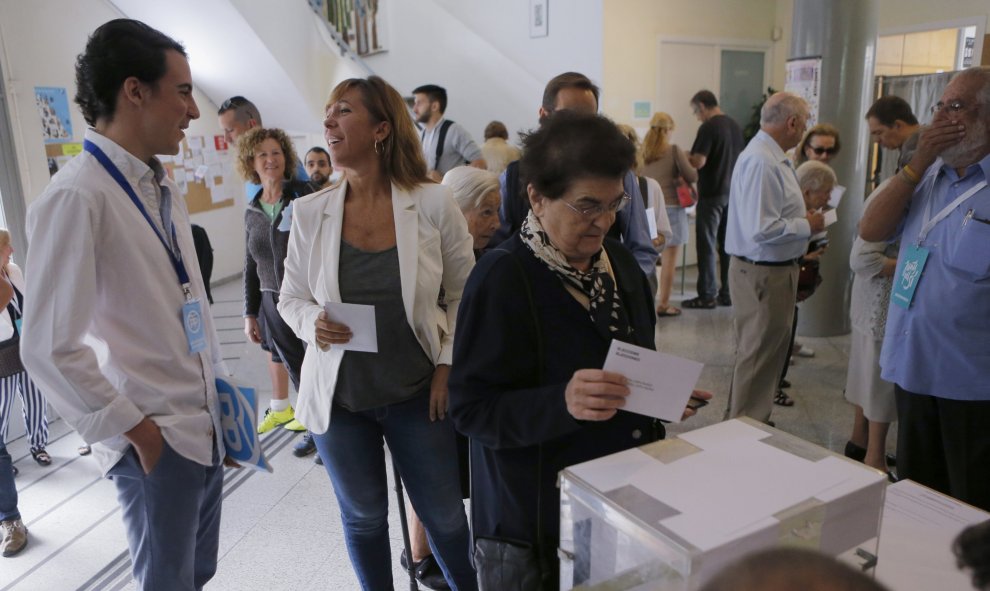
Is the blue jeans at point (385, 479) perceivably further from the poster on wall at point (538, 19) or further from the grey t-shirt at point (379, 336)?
the poster on wall at point (538, 19)

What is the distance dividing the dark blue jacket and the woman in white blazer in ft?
1.72

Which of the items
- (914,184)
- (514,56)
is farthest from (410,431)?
(514,56)

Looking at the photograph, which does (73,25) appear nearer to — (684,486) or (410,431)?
(410,431)

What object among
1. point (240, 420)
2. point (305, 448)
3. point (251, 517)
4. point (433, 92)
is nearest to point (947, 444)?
point (240, 420)

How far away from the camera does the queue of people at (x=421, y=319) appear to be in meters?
1.28

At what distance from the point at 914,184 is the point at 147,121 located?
215 centimetres

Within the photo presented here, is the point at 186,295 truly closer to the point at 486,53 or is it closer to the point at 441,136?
the point at 441,136

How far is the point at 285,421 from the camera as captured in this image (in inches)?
150

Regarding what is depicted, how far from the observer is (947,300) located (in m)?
1.86

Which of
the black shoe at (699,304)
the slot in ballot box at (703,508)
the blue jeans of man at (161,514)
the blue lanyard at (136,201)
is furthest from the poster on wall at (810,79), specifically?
the blue jeans of man at (161,514)

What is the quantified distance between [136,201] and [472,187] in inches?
44.7

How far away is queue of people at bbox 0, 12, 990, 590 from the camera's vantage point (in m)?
1.28

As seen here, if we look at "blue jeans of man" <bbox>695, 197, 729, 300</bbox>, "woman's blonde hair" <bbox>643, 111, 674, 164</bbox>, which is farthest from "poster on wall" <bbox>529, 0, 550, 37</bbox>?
"blue jeans of man" <bbox>695, 197, 729, 300</bbox>

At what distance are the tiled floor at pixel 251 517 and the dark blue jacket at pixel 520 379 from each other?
4.64 feet
